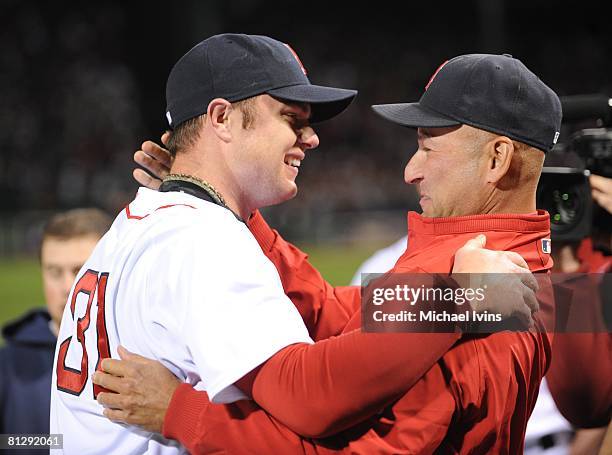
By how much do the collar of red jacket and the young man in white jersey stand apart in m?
0.23

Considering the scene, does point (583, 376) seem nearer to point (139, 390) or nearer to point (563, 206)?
point (563, 206)

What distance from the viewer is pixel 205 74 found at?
88.9 inches

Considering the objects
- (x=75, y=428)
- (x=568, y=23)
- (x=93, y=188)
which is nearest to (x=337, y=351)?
(x=75, y=428)

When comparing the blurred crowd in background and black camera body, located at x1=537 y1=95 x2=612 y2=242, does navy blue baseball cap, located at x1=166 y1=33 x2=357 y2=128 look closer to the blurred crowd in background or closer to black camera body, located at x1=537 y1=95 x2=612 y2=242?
black camera body, located at x1=537 y1=95 x2=612 y2=242

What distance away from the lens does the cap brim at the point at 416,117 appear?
2.10 m

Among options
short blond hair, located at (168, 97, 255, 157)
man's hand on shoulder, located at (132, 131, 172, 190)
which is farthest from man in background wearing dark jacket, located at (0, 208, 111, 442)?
short blond hair, located at (168, 97, 255, 157)

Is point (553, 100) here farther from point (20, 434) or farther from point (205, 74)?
point (20, 434)

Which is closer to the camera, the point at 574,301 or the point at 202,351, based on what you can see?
the point at 202,351

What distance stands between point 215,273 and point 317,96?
62 centimetres

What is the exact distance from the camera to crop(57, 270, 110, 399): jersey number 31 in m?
2.09

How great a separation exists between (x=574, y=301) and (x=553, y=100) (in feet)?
2.48

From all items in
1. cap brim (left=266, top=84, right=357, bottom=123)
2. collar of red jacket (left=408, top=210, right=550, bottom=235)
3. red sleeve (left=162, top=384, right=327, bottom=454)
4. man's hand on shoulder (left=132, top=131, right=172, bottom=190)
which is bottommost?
red sleeve (left=162, top=384, right=327, bottom=454)

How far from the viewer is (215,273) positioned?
6.05 ft

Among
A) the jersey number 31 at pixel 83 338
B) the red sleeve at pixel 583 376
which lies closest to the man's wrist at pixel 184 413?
the jersey number 31 at pixel 83 338
